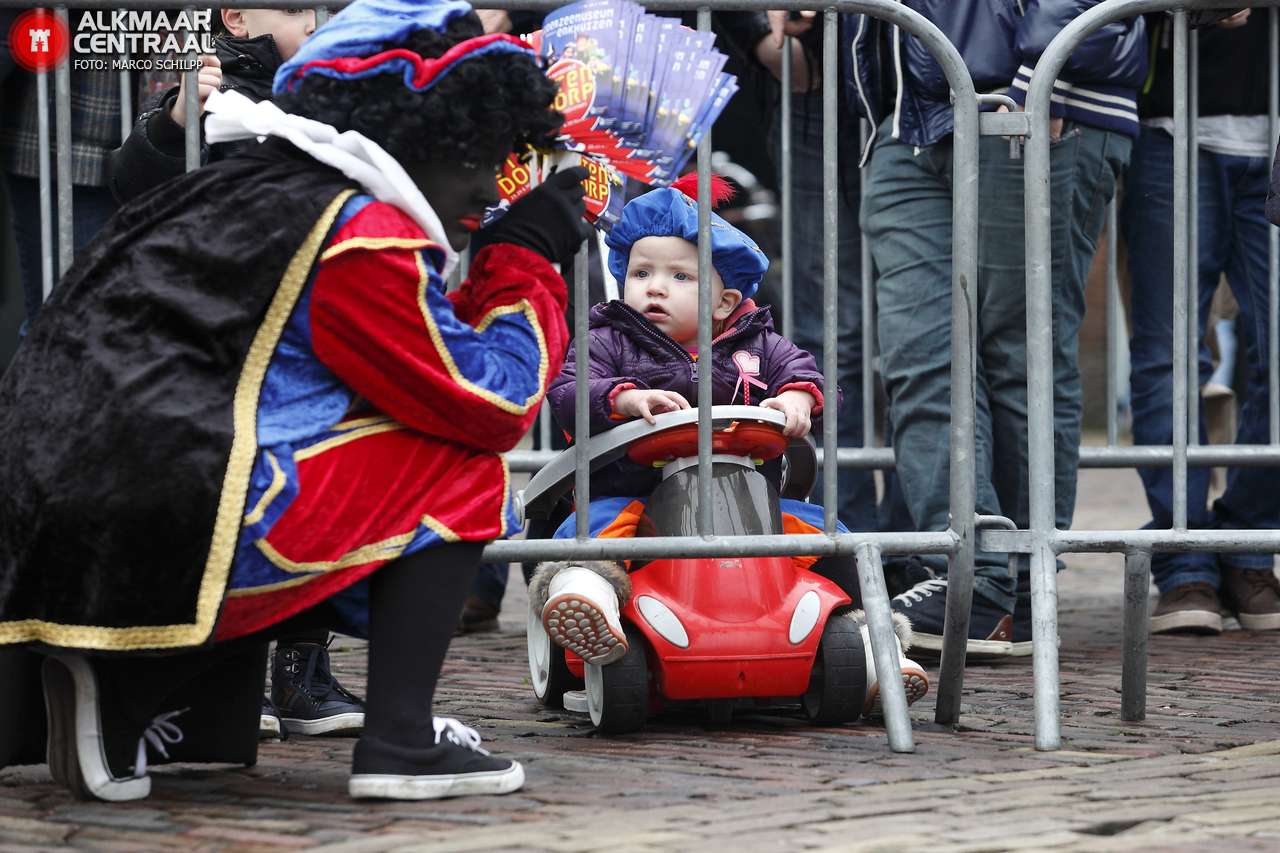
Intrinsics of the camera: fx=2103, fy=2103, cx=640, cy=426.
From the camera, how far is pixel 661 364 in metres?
4.19

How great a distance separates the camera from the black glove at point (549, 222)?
3.33m

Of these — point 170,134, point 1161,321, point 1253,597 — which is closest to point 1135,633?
A: point 1253,597

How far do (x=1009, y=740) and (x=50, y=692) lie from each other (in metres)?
1.70

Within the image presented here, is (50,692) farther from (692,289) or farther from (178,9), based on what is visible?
(692,289)

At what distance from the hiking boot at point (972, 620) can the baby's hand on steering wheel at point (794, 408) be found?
889 millimetres

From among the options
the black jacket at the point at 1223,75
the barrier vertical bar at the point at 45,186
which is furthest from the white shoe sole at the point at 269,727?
the black jacket at the point at 1223,75

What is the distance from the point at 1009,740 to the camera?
3.82 metres

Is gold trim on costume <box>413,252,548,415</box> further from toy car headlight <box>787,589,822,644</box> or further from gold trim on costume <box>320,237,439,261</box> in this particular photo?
toy car headlight <box>787,589,822,644</box>

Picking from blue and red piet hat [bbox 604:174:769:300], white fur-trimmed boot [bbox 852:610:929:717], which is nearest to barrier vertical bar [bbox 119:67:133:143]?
blue and red piet hat [bbox 604:174:769:300]

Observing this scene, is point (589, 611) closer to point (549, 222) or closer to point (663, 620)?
point (663, 620)

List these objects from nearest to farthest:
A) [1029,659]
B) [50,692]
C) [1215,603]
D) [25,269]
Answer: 1. [50,692]
2. [25,269]
3. [1029,659]
4. [1215,603]

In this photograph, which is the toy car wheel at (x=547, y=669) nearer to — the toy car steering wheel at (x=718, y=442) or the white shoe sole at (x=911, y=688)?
the toy car steering wheel at (x=718, y=442)

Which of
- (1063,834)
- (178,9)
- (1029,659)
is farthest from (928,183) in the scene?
(1063,834)

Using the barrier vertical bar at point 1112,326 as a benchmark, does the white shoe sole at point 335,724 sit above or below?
below
